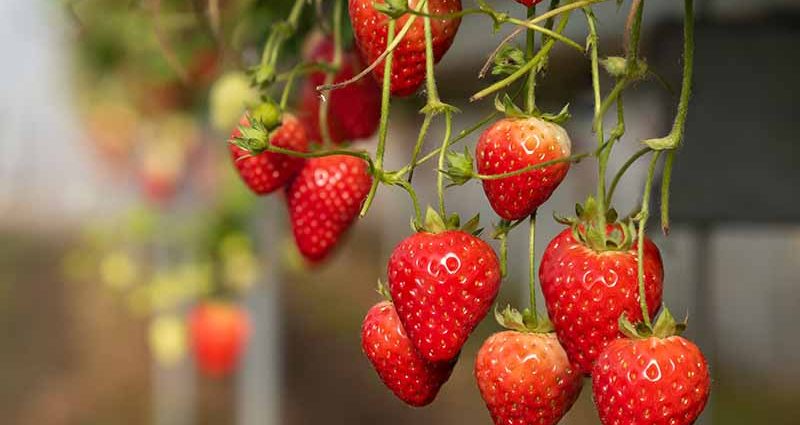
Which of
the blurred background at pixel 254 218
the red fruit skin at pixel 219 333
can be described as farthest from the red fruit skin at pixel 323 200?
the red fruit skin at pixel 219 333

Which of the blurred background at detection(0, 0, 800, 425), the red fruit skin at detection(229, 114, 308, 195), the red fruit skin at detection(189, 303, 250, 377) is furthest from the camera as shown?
the red fruit skin at detection(189, 303, 250, 377)

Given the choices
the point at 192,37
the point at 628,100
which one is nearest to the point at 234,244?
the point at 192,37

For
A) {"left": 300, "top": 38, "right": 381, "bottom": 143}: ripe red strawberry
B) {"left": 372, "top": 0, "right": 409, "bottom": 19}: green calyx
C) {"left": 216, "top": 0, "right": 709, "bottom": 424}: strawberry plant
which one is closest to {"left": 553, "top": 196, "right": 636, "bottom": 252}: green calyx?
{"left": 216, "top": 0, "right": 709, "bottom": 424}: strawberry plant

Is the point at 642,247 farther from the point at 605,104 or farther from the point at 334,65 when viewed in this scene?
the point at 334,65

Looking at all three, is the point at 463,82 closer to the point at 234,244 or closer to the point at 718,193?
the point at 718,193

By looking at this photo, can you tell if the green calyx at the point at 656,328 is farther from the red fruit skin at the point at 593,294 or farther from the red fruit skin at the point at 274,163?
the red fruit skin at the point at 274,163

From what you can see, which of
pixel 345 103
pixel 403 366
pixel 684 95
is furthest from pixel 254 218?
pixel 684 95

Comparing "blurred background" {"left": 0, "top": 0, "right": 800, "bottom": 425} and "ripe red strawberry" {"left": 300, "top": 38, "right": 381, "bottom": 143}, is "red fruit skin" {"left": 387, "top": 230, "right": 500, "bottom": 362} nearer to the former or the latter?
"blurred background" {"left": 0, "top": 0, "right": 800, "bottom": 425}

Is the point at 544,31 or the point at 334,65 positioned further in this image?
the point at 334,65
